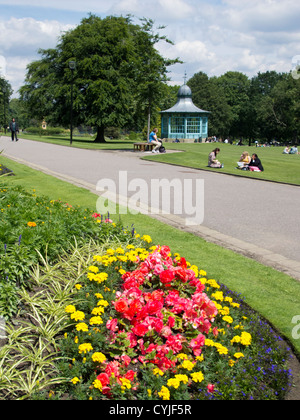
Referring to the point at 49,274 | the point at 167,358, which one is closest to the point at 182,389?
the point at 167,358

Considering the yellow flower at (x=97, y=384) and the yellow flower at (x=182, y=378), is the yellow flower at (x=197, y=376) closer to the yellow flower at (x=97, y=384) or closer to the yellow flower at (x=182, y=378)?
the yellow flower at (x=182, y=378)

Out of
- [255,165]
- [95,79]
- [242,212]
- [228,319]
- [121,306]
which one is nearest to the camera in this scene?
[121,306]

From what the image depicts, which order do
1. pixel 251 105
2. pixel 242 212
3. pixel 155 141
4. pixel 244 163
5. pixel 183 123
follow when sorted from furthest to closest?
pixel 251 105 → pixel 183 123 → pixel 155 141 → pixel 244 163 → pixel 242 212

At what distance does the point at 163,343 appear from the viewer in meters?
3.38

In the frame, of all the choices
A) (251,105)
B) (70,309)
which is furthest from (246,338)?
(251,105)

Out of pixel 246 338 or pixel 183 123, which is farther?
pixel 183 123

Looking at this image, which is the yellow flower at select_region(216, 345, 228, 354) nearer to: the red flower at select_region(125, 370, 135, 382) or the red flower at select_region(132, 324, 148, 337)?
the red flower at select_region(132, 324, 148, 337)

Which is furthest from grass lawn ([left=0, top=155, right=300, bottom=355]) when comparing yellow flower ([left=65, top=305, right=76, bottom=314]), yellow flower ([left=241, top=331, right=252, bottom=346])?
yellow flower ([left=65, top=305, right=76, bottom=314])

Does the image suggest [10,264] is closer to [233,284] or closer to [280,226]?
[233,284]

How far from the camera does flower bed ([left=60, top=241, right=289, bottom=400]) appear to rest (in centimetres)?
291

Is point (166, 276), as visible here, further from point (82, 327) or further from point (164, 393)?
point (164, 393)

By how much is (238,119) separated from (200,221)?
279ft

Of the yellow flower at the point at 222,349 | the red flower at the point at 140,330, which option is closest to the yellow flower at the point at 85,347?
the red flower at the point at 140,330

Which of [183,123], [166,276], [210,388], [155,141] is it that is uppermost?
[183,123]
